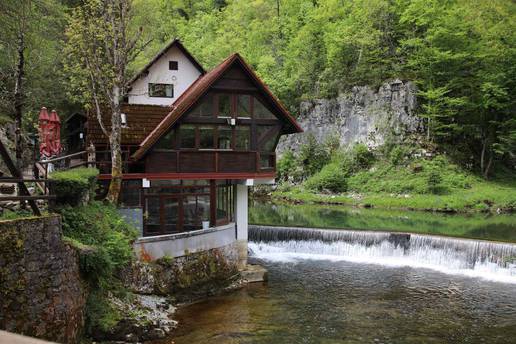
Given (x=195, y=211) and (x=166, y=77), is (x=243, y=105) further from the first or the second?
(x=166, y=77)

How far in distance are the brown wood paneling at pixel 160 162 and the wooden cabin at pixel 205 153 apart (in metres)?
0.02

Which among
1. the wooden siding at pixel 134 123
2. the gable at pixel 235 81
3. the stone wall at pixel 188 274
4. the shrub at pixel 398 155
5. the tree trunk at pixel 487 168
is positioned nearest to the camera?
the stone wall at pixel 188 274

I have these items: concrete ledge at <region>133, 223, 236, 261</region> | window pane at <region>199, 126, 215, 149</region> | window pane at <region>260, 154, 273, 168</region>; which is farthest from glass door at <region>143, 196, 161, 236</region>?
window pane at <region>260, 154, 273, 168</region>

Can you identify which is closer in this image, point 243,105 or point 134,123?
point 243,105

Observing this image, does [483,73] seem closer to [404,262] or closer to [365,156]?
[365,156]

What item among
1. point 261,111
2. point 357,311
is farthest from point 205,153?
point 357,311

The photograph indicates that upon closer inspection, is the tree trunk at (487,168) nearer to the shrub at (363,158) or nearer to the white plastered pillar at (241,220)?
the shrub at (363,158)

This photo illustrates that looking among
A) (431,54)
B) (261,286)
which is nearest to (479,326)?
(261,286)

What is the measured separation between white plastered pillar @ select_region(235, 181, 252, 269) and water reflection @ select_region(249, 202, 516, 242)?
31.0 feet

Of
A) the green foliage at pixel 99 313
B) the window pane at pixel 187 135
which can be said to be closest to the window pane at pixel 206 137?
the window pane at pixel 187 135

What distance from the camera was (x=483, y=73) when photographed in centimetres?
4584

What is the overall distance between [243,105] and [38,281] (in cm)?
1369

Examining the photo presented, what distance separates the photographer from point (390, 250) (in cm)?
2553

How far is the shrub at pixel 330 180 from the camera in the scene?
48.1 meters
